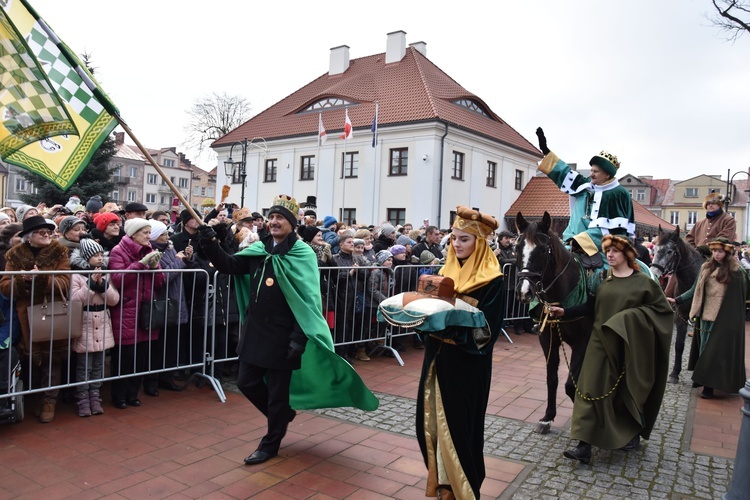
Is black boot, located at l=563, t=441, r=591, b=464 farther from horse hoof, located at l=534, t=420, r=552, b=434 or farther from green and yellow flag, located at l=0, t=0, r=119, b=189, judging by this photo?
green and yellow flag, located at l=0, t=0, r=119, b=189

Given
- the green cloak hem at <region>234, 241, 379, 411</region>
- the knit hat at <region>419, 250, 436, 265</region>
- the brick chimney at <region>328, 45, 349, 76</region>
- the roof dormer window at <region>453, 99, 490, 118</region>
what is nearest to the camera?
the green cloak hem at <region>234, 241, 379, 411</region>

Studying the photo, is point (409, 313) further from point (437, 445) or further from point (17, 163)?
point (17, 163)

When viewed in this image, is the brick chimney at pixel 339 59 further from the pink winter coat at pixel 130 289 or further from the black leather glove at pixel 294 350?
the black leather glove at pixel 294 350

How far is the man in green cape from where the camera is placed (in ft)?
14.5

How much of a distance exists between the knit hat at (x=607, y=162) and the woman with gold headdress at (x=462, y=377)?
288cm

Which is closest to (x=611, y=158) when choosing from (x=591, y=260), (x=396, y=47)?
(x=591, y=260)

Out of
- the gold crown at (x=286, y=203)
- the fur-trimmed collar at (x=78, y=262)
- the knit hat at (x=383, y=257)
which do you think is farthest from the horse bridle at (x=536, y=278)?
the fur-trimmed collar at (x=78, y=262)

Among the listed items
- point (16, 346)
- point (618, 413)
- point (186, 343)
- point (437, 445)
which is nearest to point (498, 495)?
point (437, 445)

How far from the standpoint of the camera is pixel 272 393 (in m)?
4.45

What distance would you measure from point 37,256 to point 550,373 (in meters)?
5.00

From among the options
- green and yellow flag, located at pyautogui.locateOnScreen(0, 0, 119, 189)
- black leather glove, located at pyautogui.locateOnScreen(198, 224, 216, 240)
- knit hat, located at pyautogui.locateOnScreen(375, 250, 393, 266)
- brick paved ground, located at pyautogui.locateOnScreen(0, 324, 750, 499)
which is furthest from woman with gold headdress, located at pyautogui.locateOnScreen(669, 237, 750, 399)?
green and yellow flag, located at pyautogui.locateOnScreen(0, 0, 119, 189)

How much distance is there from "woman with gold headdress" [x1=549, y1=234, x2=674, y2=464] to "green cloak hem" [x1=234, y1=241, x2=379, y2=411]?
1.76 meters

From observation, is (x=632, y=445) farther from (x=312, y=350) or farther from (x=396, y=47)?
(x=396, y=47)

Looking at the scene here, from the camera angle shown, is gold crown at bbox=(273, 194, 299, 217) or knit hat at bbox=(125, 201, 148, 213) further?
knit hat at bbox=(125, 201, 148, 213)
